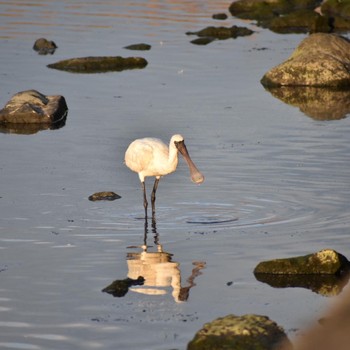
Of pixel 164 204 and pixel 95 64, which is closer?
pixel 164 204

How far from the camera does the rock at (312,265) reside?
1317 cm

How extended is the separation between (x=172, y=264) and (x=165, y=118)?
470 inches

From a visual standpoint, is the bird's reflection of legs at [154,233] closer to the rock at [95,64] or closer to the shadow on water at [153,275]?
the shadow on water at [153,275]

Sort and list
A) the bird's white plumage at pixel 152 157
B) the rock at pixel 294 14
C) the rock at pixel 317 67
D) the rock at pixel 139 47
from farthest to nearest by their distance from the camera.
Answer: the rock at pixel 294 14 < the rock at pixel 139 47 < the rock at pixel 317 67 < the bird's white plumage at pixel 152 157

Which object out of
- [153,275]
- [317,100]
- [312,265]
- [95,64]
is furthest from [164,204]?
[95,64]

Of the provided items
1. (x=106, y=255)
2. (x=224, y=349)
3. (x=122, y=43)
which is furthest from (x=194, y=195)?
(x=122, y=43)

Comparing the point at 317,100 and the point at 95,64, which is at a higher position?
the point at 317,100

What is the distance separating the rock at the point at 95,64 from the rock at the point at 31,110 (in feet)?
25.0

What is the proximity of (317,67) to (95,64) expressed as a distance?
23.6 ft

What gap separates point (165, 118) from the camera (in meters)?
25.9

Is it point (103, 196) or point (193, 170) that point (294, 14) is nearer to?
point (103, 196)

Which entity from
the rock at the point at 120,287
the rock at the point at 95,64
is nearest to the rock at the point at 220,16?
the rock at the point at 95,64

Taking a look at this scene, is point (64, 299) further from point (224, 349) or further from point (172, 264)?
point (224, 349)

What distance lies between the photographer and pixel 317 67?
102 ft
